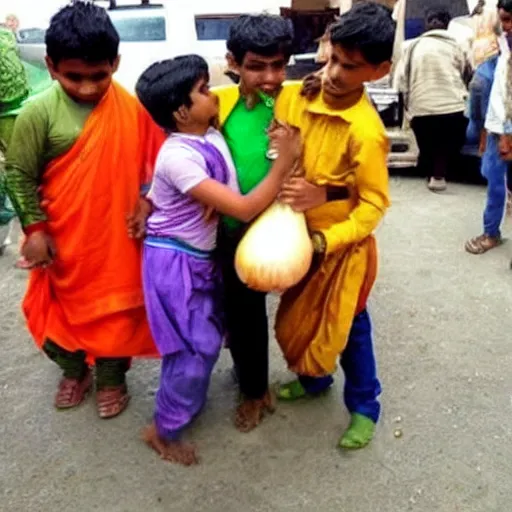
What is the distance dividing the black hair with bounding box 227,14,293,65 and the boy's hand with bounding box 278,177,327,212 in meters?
0.40

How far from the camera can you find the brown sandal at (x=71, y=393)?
2920 mm

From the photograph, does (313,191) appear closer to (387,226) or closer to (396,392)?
(396,392)

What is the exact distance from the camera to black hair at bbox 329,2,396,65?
81.7 inches

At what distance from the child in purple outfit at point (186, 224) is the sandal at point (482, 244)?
2539 millimetres

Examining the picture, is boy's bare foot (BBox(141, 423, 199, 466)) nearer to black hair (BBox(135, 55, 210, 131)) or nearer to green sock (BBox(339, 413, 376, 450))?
green sock (BBox(339, 413, 376, 450))

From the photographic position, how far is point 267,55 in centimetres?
219

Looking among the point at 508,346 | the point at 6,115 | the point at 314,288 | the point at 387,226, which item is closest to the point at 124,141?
the point at 314,288

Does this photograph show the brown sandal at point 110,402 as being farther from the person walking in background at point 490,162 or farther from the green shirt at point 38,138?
the person walking in background at point 490,162

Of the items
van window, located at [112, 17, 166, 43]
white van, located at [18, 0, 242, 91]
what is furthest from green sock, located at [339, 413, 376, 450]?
van window, located at [112, 17, 166, 43]

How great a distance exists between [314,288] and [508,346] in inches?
55.4

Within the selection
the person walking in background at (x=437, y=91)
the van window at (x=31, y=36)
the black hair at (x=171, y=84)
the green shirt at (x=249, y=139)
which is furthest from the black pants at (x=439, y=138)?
the black hair at (x=171, y=84)

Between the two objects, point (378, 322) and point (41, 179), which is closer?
point (41, 179)

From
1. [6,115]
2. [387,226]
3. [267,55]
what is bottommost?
[387,226]

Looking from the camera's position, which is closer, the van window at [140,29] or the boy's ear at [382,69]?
the boy's ear at [382,69]
